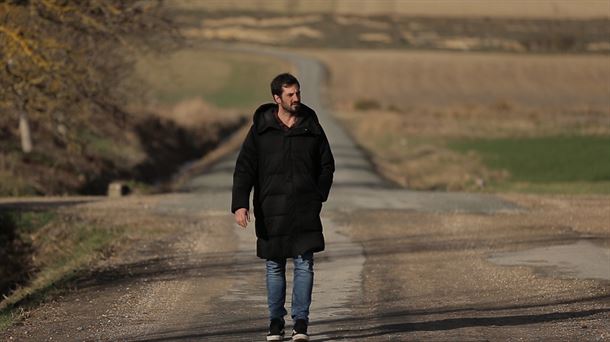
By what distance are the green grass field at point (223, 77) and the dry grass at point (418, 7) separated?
15.1 ft

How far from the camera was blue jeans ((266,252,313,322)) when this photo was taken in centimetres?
1020

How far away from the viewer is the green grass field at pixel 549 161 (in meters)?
31.8

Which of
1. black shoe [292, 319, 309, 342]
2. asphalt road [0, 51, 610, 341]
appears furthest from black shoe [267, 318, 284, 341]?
asphalt road [0, 51, 610, 341]

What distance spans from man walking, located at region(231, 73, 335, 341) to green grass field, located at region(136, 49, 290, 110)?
7001 cm

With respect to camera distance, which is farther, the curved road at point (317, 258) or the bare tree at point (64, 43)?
the bare tree at point (64, 43)

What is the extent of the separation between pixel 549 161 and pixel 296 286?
30.3m

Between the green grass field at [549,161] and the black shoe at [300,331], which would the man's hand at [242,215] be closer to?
the black shoe at [300,331]

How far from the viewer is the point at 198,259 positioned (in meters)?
16.1

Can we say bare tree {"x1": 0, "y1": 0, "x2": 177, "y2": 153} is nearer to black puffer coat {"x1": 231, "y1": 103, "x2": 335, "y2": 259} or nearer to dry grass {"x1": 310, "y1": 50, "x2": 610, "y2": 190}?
dry grass {"x1": 310, "y1": 50, "x2": 610, "y2": 190}

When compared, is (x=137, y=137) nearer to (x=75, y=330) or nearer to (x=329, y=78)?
(x=75, y=330)

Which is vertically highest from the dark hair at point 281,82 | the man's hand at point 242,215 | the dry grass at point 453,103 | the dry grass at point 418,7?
the dry grass at point 418,7

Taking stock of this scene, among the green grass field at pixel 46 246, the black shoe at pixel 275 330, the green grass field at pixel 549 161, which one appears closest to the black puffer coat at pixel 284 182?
the black shoe at pixel 275 330

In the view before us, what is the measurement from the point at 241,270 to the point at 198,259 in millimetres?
1214

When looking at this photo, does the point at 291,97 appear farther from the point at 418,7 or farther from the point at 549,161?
the point at 418,7
